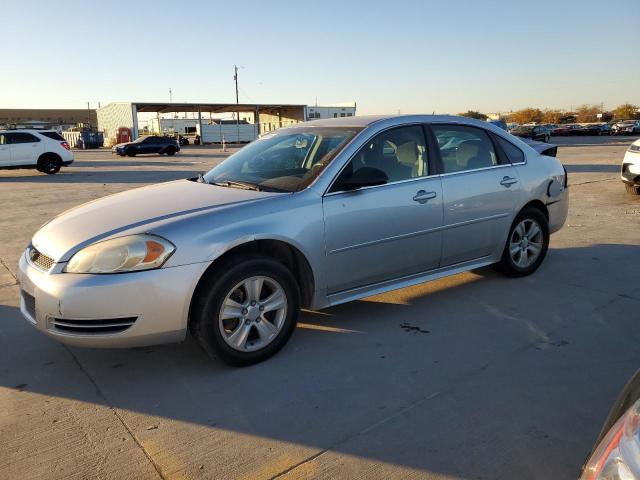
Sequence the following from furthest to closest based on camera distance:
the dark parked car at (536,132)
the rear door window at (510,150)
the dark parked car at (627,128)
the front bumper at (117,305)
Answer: the dark parked car at (627,128) → the dark parked car at (536,132) → the rear door window at (510,150) → the front bumper at (117,305)

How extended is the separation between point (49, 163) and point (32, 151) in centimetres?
67

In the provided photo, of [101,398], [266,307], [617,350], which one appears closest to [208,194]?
[266,307]

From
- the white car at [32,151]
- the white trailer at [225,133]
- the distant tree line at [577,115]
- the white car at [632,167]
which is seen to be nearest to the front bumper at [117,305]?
the white car at [632,167]

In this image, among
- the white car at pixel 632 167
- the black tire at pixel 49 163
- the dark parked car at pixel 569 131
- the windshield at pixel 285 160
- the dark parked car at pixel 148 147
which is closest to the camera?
the windshield at pixel 285 160

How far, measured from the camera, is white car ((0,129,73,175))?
1800cm

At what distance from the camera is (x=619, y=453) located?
4.54 ft

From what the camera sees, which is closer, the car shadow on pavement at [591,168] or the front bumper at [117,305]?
the front bumper at [117,305]

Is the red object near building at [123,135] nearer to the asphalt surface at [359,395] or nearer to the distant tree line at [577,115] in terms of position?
the asphalt surface at [359,395]

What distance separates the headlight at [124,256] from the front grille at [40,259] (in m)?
0.20

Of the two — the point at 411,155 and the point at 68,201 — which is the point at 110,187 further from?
the point at 411,155

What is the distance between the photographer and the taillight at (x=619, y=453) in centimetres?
133

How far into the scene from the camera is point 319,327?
402cm

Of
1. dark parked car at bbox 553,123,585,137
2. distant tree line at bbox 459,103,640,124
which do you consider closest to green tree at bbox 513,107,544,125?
distant tree line at bbox 459,103,640,124

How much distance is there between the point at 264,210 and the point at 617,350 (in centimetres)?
253
